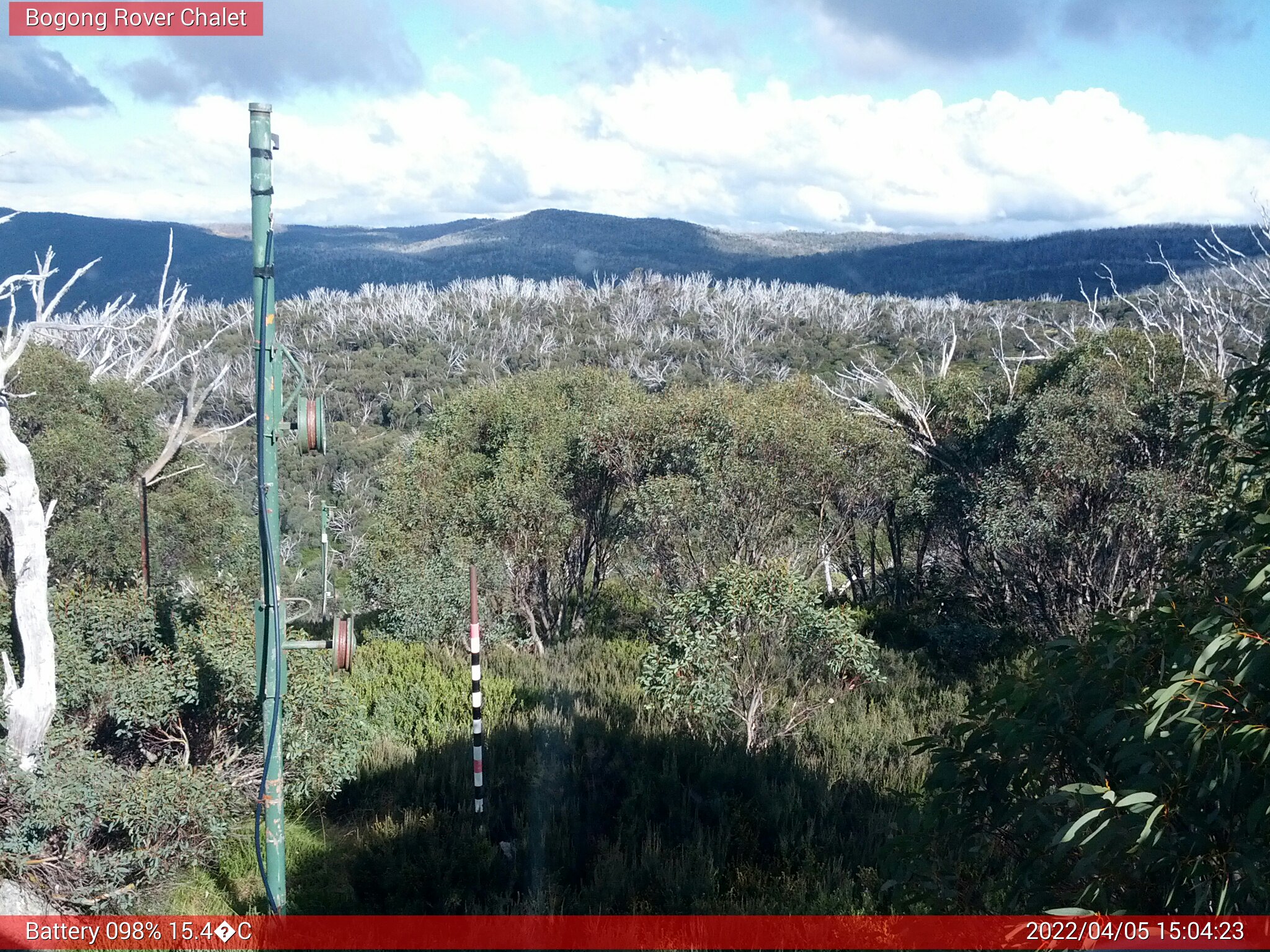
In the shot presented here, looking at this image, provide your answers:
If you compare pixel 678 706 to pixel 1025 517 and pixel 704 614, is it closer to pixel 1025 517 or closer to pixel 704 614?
pixel 704 614

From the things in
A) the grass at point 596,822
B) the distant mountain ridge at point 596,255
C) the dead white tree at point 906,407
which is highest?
the distant mountain ridge at point 596,255

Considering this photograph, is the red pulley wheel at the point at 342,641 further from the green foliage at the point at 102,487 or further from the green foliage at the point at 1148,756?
the green foliage at the point at 102,487

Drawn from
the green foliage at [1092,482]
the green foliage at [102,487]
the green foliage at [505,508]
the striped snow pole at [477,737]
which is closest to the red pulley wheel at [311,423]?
the striped snow pole at [477,737]

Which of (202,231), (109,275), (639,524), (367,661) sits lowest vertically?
(367,661)

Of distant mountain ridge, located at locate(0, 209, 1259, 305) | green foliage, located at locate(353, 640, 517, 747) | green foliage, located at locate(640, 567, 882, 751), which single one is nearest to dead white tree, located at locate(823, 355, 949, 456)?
green foliage, located at locate(640, 567, 882, 751)

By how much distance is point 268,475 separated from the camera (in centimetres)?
512

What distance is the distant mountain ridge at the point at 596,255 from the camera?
103 m

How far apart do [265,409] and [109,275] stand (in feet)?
436

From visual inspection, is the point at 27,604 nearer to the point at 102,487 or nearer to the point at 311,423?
the point at 311,423

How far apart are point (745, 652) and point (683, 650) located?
2.15ft

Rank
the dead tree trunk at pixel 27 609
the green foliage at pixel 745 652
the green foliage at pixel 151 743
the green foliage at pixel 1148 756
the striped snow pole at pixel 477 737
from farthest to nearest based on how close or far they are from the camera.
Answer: the green foliage at pixel 745 652 → the striped snow pole at pixel 477 737 → the dead tree trunk at pixel 27 609 → the green foliage at pixel 151 743 → the green foliage at pixel 1148 756

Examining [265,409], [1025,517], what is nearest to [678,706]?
[265,409]

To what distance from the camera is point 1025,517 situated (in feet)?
46.1

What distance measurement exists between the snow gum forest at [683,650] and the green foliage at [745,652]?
0.05 meters
